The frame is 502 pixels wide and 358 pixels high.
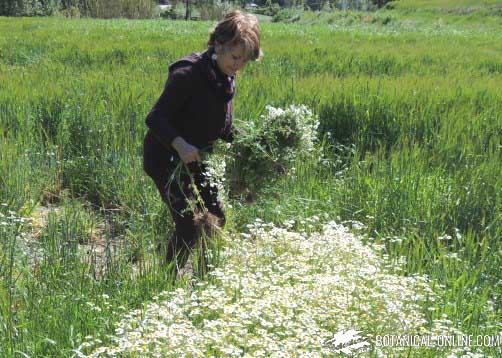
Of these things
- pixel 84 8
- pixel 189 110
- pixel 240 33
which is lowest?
pixel 189 110

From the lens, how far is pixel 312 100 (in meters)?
5.96

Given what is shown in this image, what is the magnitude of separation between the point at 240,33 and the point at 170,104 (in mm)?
475

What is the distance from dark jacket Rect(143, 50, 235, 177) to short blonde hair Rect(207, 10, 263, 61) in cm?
17

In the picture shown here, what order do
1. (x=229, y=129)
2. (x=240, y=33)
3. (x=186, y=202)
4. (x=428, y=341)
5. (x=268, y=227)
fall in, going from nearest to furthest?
(x=428, y=341) < (x=240, y=33) < (x=186, y=202) < (x=229, y=129) < (x=268, y=227)

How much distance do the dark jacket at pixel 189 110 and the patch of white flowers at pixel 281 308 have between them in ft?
2.02

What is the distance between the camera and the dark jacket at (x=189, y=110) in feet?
9.94

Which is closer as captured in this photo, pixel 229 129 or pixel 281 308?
pixel 281 308

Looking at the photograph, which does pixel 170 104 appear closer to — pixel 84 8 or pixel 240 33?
pixel 240 33

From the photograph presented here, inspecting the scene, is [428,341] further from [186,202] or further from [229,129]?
[229,129]

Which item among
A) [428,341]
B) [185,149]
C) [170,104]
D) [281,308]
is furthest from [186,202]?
[428,341]

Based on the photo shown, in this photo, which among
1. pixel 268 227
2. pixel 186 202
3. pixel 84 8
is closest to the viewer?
pixel 186 202

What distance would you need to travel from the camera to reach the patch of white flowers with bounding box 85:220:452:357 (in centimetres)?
235

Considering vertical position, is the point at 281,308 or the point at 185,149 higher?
A: the point at 185,149

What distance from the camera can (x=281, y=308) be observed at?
8.82ft
